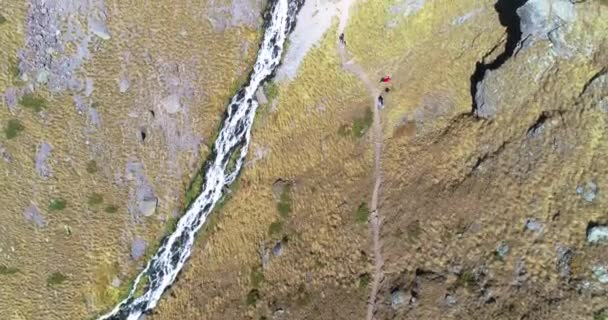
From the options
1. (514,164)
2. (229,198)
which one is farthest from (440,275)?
(229,198)

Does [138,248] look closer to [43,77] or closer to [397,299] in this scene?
[43,77]

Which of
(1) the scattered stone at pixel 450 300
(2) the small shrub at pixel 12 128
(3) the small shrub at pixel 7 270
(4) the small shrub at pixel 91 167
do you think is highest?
(2) the small shrub at pixel 12 128

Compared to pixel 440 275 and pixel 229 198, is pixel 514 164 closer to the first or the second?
pixel 440 275

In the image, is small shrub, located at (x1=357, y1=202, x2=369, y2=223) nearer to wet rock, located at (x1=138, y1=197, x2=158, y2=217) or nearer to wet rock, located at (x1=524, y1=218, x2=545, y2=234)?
wet rock, located at (x1=524, y1=218, x2=545, y2=234)

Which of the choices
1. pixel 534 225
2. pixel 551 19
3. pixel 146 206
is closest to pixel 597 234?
pixel 534 225

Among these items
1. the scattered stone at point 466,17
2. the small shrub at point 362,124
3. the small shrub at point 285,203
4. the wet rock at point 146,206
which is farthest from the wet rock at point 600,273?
the wet rock at point 146,206

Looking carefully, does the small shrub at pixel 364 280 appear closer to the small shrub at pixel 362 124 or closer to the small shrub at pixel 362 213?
the small shrub at pixel 362 213
